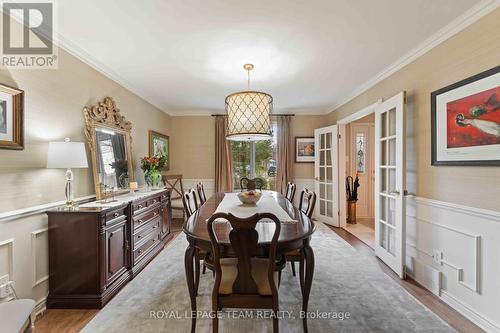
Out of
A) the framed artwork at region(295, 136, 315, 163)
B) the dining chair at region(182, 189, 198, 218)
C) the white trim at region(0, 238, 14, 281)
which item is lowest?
the white trim at region(0, 238, 14, 281)

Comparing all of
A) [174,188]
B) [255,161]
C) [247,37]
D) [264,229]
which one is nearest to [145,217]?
[174,188]

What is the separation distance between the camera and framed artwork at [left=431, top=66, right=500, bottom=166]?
1.85 m

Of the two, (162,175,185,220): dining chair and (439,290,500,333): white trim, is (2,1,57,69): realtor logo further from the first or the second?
(439,290,500,333): white trim

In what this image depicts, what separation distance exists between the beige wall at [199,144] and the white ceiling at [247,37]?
1.88 metres

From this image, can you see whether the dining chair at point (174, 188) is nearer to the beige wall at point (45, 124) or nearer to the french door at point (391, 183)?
the beige wall at point (45, 124)

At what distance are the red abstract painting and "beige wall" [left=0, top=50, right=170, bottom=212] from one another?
3702 mm

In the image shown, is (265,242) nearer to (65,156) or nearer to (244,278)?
(244,278)

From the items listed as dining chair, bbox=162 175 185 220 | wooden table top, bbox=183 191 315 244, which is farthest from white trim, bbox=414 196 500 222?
dining chair, bbox=162 175 185 220

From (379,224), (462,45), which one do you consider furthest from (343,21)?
(379,224)

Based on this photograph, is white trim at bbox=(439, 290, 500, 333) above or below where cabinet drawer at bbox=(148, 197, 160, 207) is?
below

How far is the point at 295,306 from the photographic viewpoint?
2143 millimetres

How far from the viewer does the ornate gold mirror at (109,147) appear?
2768mm

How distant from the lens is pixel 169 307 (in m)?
2.14

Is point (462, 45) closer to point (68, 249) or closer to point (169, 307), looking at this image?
point (169, 307)
